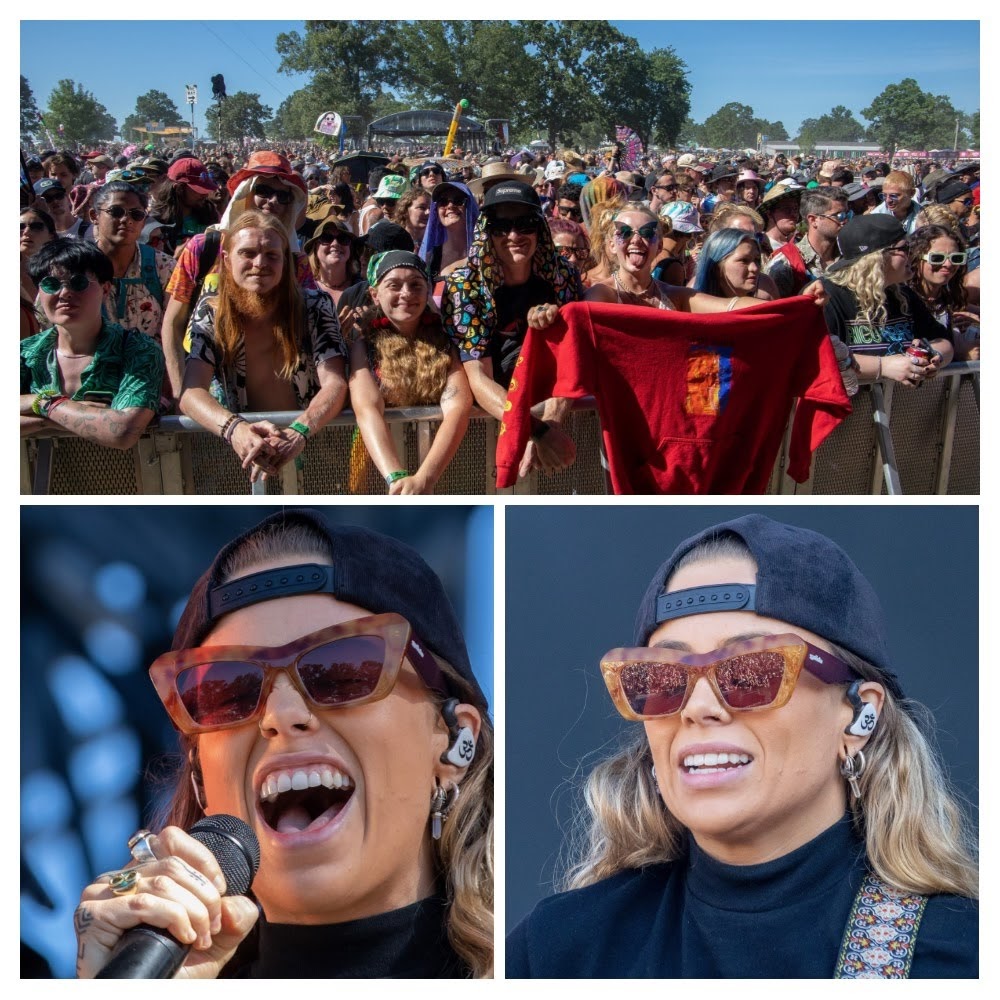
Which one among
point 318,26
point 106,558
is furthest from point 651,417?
point 318,26

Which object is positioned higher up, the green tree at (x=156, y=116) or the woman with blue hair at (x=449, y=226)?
the green tree at (x=156, y=116)

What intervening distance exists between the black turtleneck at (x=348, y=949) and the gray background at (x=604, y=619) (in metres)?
0.28

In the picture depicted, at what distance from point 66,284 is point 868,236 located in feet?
12.0

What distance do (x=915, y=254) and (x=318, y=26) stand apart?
3.65 m

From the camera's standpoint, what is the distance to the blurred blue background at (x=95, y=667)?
2951 millimetres

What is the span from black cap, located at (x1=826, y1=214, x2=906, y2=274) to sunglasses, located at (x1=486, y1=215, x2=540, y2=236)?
5.96ft

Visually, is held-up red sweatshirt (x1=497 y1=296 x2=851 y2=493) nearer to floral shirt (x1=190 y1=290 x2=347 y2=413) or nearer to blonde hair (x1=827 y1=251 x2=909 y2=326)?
floral shirt (x1=190 y1=290 x2=347 y2=413)

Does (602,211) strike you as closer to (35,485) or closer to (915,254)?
(915,254)

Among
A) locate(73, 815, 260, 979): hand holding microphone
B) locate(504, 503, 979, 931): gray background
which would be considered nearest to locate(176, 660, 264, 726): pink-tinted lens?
locate(73, 815, 260, 979): hand holding microphone

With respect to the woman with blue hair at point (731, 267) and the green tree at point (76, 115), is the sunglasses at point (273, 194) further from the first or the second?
the green tree at point (76, 115)

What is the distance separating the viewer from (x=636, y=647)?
2.96m

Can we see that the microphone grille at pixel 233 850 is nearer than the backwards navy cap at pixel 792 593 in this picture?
Yes

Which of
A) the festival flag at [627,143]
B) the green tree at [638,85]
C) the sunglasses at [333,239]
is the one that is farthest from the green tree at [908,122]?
the sunglasses at [333,239]

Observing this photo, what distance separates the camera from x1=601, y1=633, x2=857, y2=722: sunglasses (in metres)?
2.79
